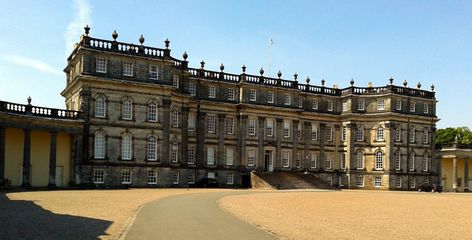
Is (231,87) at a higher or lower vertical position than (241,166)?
higher

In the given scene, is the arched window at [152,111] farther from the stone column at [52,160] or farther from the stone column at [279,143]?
the stone column at [279,143]

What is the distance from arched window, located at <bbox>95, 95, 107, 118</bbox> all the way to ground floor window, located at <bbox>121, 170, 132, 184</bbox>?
602 centimetres

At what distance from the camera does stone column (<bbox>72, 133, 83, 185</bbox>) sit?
162 ft

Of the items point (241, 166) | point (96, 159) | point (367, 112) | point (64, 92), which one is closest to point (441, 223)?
point (96, 159)

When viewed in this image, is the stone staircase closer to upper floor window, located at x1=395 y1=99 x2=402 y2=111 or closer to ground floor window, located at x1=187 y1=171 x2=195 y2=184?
ground floor window, located at x1=187 y1=171 x2=195 y2=184

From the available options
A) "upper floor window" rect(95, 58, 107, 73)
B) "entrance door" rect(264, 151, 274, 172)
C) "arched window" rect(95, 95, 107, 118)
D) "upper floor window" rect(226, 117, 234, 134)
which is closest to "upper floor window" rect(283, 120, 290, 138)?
"entrance door" rect(264, 151, 274, 172)

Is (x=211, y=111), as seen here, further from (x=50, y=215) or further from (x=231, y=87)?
(x=50, y=215)

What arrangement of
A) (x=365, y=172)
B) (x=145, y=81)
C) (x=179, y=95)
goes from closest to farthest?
(x=145, y=81) < (x=179, y=95) < (x=365, y=172)

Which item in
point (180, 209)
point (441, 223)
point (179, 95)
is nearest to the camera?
point (441, 223)

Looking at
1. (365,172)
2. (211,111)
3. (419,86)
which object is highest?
(419,86)

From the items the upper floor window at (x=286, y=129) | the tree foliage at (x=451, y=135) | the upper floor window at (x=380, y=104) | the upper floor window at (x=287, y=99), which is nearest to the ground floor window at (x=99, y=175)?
the upper floor window at (x=286, y=129)

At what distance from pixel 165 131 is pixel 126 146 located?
4.32 meters

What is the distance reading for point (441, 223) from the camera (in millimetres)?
24406

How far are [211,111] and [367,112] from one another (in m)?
23.0
